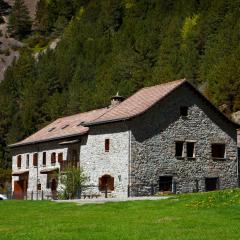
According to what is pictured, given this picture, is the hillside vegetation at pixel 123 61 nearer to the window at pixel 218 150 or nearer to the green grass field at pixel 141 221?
the window at pixel 218 150

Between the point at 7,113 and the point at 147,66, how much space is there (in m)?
28.5

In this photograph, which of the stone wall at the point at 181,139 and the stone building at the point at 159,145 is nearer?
the stone building at the point at 159,145

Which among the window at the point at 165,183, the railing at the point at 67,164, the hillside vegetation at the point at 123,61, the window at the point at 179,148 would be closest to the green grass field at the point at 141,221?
the window at the point at 165,183

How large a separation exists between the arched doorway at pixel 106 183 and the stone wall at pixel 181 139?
2.60m

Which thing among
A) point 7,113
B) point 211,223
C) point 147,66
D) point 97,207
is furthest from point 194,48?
point 211,223

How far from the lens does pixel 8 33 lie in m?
187

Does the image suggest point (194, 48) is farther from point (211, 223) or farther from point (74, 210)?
point (211, 223)

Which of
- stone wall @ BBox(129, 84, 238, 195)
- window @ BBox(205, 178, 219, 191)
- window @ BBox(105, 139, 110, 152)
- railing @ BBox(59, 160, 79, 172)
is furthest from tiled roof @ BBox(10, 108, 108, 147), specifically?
window @ BBox(205, 178, 219, 191)

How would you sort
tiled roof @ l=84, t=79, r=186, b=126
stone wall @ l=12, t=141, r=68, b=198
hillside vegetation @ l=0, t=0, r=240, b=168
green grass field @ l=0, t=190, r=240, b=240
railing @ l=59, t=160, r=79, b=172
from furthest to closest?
hillside vegetation @ l=0, t=0, r=240, b=168
stone wall @ l=12, t=141, r=68, b=198
railing @ l=59, t=160, r=79, b=172
tiled roof @ l=84, t=79, r=186, b=126
green grass field @ l=0, t=190, r=240, b=240

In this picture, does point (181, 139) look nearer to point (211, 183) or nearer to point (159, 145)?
point (159, 145)

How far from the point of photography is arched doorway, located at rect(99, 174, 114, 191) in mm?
48781

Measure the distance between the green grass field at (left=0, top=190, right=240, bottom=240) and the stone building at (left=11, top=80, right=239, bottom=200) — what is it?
16043 mm

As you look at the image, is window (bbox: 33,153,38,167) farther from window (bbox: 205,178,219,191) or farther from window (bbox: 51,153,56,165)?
window (bbox: 205,178,219,191)

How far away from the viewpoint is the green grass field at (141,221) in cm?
1794
